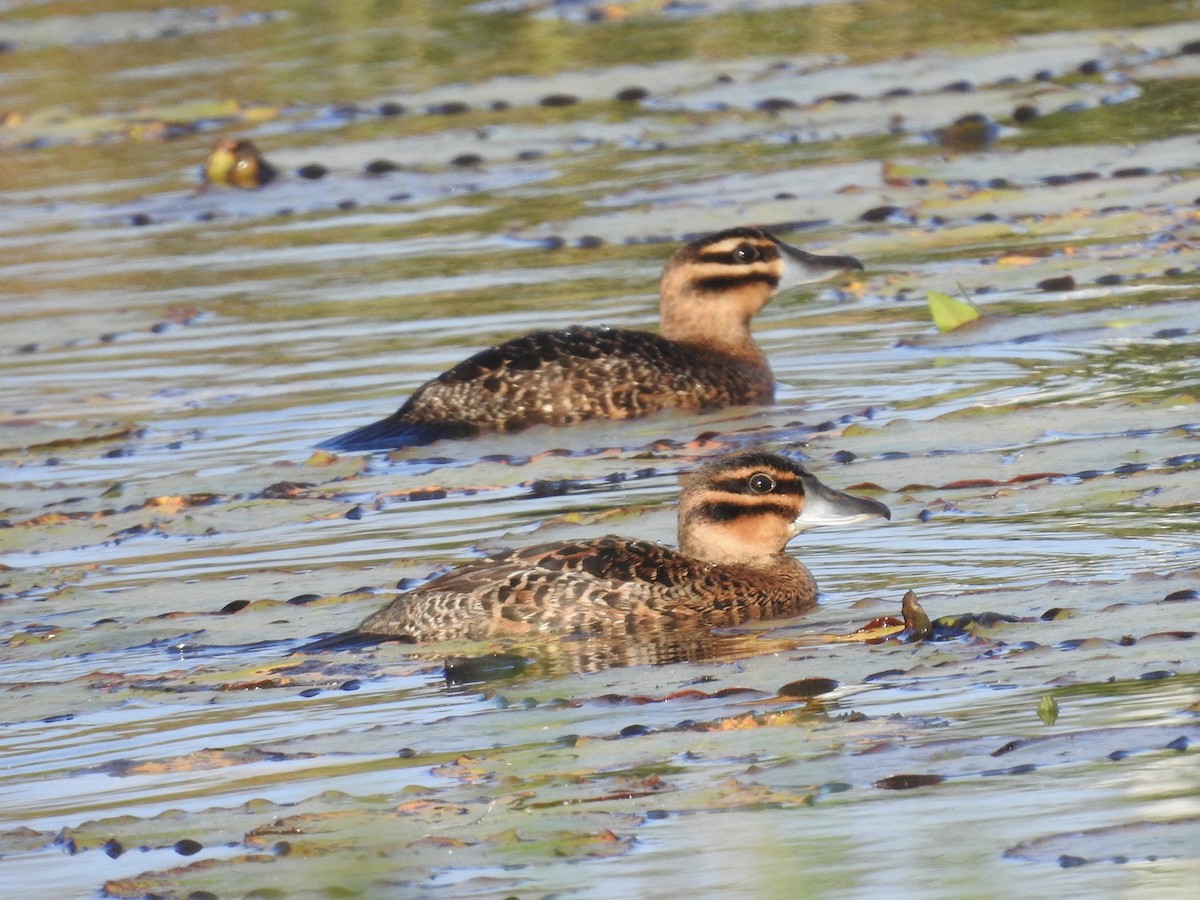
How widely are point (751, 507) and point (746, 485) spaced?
16cm

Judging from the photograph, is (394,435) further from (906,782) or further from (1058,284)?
(906,782)

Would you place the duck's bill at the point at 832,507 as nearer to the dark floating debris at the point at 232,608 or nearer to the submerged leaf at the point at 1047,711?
the dark floating debris at the point at 232,608

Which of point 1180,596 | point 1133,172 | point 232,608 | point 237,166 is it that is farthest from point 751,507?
point 237,166

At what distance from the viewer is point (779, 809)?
5.68 metres

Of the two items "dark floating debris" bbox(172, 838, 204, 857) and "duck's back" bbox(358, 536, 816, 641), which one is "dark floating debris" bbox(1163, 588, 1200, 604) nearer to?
"duck's back" bbox(358, 536, 816, 641)

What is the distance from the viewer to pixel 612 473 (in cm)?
1030

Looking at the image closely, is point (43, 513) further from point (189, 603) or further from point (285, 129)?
point (285, 129)

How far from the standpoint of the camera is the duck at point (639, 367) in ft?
37.6

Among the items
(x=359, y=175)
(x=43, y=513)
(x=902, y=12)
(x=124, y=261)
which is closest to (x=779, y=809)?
(x=43, y=513)

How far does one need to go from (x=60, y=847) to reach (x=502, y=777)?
39.6 inches

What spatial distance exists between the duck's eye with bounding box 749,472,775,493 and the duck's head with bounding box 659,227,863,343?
13.3ft

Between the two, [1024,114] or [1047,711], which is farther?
[1024,114]

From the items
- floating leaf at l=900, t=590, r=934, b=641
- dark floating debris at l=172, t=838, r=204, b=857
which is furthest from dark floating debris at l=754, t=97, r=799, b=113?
dark floating debris at l=172, t=838, r=204, b=857

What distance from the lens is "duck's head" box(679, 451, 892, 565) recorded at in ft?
28.2
